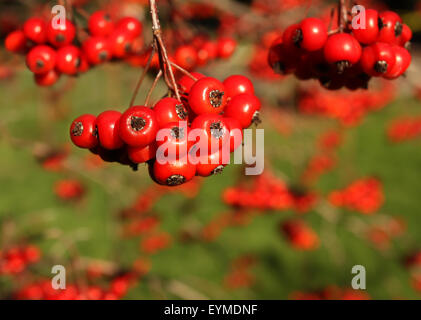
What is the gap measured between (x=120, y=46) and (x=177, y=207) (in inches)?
226

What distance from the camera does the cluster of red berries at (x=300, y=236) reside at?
6832 millimetres

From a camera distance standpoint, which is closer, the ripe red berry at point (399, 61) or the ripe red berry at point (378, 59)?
the ripe red berry at point (378, 59)

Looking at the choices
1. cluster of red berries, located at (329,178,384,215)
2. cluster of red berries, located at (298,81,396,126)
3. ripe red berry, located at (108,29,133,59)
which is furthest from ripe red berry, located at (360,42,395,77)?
cluster of red berries, located at (298,81,396,126)

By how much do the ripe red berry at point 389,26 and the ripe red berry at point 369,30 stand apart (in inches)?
1.5

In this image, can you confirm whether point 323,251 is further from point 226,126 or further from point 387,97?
point 387,97

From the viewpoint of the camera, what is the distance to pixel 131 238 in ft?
22.7

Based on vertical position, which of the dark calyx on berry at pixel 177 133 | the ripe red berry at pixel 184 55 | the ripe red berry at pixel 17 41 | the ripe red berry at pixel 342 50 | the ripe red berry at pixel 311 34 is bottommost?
the dark calyx on berry at pixel 177 133

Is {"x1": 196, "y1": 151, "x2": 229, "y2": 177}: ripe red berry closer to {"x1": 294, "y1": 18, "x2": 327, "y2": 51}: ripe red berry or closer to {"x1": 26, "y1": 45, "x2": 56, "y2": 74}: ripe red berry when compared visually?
{"x1": 294, "y1": 18, "x2": 327, "y2": 51}: ripe red berry

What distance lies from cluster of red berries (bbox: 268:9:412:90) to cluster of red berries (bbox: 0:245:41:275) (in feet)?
10.0

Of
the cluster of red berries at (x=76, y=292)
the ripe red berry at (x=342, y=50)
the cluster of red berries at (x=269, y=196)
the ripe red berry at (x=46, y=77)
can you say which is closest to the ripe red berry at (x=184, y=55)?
the ripe red berry at (x=46, y=77)

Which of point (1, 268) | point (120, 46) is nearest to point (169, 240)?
point (1, 268)

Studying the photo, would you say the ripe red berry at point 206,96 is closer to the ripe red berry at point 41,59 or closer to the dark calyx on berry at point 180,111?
the dark calyx on berry at point 180,111

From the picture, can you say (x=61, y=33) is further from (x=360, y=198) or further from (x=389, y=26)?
(x=360, y=198)

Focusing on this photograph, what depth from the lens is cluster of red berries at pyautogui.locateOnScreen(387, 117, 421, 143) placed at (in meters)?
10.3
